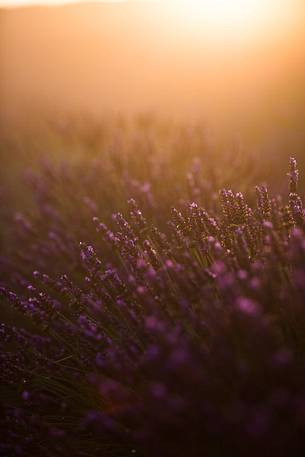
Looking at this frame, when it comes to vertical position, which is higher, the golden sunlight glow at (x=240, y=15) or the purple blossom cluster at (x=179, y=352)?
the golden sunlight glow at (x=240, y=15)

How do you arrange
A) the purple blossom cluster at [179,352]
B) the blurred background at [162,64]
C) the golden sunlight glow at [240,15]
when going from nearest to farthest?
the purple blossom cluster at [179,352]
the blurred background at [162,64]
the golden sunlight glow at [240,15]

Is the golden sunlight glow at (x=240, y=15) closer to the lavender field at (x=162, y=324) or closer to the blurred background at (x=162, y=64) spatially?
the blurred background at (x=162, y=64)

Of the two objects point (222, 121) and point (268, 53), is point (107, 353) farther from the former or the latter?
point (268, 53)

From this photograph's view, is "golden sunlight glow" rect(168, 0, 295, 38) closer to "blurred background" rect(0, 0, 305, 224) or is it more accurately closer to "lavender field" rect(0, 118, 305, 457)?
A: "blurred background" rect(0, 0, 305, 224)

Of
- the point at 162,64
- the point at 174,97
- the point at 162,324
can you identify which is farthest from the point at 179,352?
the point at 162,64

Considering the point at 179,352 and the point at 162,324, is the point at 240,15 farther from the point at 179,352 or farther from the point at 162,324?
the point at 179,352

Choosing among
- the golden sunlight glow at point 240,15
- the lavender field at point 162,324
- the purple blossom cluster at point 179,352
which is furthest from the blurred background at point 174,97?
the purple blossom cluster at point 179,352

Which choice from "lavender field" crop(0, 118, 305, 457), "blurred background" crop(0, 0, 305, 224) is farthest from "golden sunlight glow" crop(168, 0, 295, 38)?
"lavender field" crop(0, 118, 305, 457)
